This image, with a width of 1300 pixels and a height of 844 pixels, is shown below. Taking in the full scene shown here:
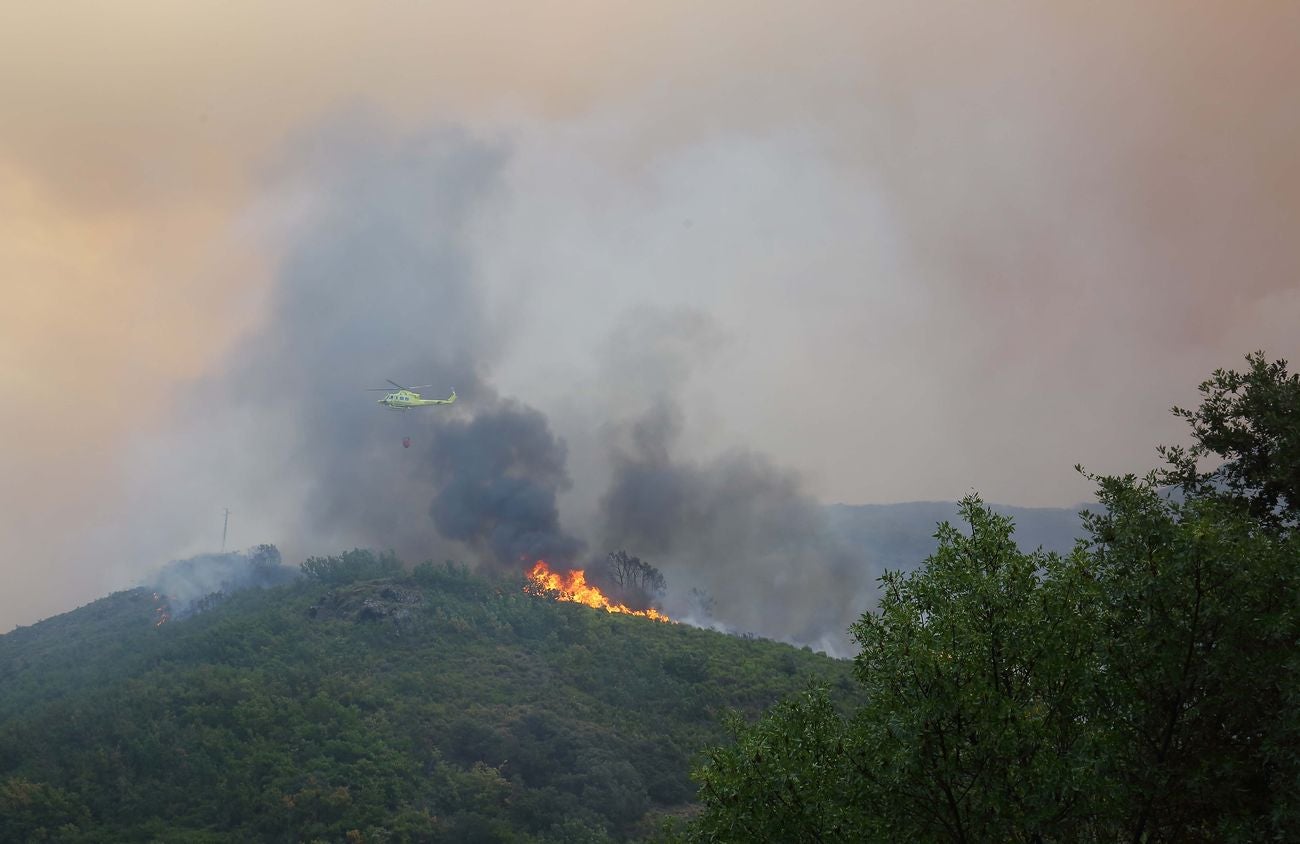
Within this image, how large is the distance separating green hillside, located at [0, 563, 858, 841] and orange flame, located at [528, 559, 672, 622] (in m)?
6.54

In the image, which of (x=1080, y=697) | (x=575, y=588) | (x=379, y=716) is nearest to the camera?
(x=1080, y=697)

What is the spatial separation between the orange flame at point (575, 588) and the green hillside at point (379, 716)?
6538 millimetres

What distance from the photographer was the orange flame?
584 ft

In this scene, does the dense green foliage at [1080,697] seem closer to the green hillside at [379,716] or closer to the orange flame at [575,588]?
the green hillside at [379,716]

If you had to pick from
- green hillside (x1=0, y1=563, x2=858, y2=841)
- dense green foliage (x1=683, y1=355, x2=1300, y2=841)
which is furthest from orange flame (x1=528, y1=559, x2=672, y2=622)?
dense green foliage (x1=683, y1=355, x2=1300, y2=841)

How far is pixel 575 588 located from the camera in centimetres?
18150

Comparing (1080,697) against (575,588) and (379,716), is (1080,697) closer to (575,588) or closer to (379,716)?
(379,716)

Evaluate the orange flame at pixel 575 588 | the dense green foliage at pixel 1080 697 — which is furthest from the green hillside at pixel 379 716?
the dense green foliage at pixel 1080 697

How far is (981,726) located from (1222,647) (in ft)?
21.0

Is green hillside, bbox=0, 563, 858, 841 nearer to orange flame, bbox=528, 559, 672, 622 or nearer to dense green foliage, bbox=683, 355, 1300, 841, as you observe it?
orange flame, bbox=528, 559, 672, 622

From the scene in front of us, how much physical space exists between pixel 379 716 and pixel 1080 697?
360 feet

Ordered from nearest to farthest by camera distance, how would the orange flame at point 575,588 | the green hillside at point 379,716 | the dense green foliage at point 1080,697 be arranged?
1. the dense green foliage at point 1080,697
2. the green hillside at point 379,716
3. the orange flame at point 575,588

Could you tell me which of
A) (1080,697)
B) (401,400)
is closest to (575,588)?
(401,400)

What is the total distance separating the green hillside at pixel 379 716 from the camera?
9906 cm
